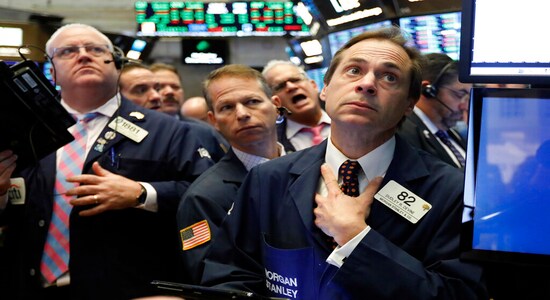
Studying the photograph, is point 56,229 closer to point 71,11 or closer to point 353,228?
point 353,228

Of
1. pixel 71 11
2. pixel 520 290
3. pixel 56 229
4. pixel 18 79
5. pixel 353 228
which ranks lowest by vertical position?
pixel 71 11

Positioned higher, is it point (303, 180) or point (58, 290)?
point (303, 180)

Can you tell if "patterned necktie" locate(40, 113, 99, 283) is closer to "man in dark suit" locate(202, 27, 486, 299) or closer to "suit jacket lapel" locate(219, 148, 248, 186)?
"suit jacket lapel" locate(219, 148, 248, 186)

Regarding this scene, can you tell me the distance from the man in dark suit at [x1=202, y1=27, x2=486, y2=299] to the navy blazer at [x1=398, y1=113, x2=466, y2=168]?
0.99 metres

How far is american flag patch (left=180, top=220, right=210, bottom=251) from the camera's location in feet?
8.31

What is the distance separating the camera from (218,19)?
10492mm

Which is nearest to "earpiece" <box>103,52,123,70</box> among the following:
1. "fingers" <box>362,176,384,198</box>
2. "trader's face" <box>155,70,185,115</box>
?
"fingers" <box>362,176,384,198</box>

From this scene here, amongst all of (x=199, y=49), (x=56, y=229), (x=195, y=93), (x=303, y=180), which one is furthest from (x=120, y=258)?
(x=195, y=93)

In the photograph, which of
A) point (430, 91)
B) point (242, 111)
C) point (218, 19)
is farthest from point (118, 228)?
point (218, 19)

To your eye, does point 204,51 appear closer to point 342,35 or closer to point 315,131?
point 342,35

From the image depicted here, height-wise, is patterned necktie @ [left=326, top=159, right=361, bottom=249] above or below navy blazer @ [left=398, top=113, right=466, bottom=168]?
above

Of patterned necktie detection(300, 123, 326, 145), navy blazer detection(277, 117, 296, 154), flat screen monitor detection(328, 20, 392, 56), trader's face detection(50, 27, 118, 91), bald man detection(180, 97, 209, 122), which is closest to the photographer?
trader's face detection(50, 27, 118, 91)

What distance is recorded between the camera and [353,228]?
6.10ft

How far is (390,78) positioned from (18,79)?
1432 millimetres
